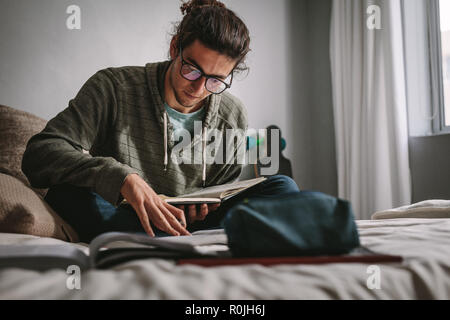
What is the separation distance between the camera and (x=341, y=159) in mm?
2393

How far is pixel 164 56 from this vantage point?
2.05m

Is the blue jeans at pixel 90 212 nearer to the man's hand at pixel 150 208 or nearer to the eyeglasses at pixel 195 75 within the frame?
the man's hand at pixel 150 208

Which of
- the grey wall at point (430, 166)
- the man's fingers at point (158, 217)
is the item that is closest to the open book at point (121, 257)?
the man's fingers at point (158, 217)

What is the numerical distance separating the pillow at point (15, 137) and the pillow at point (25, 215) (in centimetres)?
21

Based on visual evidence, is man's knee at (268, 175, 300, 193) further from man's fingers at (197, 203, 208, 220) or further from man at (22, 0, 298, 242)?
man's fingers at (197, 203, 208, 220)

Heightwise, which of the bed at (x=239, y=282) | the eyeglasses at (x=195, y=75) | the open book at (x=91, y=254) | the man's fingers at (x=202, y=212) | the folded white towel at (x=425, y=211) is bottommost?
the folded white towel at (x=425, y=211)

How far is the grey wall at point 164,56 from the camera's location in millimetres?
1614

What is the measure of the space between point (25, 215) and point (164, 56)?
1.50 metres

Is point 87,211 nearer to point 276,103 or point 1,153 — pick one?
point 1,153

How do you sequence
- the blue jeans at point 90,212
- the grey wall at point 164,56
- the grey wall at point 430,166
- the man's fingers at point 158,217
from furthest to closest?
the grey wall at point 430,166
the grey wall at point 164,56
the blue jeans at point 90,212
the man's fingers at point 158,217

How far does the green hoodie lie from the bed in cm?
43

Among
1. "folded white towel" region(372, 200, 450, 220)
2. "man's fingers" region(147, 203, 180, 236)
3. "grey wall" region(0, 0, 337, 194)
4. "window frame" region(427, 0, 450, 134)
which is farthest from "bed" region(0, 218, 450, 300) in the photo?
"window frame" region(427, 0, 450, 134)
